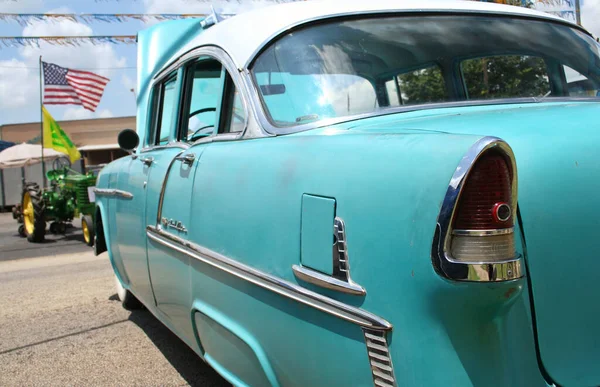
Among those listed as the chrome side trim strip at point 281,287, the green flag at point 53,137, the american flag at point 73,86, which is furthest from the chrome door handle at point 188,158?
the american flag at point 73,86

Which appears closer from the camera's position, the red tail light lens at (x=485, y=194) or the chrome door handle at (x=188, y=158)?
the red tail light lens at (x=485, y=194)

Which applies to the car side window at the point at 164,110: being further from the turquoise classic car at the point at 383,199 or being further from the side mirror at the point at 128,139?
the turquoise classic car at the point at 383,199

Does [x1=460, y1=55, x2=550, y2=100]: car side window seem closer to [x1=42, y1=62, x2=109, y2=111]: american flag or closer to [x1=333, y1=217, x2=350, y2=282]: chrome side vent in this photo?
[x1=333, y1=217, x2=350, y2=282]: chrome side vent

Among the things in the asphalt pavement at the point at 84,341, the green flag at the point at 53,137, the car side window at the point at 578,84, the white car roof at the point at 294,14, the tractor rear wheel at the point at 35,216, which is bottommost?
the tractor rear wheel at the point at 35,216

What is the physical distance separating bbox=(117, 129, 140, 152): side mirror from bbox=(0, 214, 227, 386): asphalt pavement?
1.42 m

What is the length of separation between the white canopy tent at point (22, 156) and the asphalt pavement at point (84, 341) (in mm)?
16118

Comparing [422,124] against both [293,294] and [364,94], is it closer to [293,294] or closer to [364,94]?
[364,94]

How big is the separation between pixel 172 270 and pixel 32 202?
10.4 metres

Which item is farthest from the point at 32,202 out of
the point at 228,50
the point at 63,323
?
the point at 228,50

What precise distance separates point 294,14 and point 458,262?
164cm

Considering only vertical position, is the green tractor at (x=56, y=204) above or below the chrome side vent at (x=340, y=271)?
below

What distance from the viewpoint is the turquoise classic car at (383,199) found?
1482mm

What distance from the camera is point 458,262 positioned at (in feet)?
4.77

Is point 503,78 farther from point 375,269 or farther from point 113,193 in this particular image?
point 113,193
